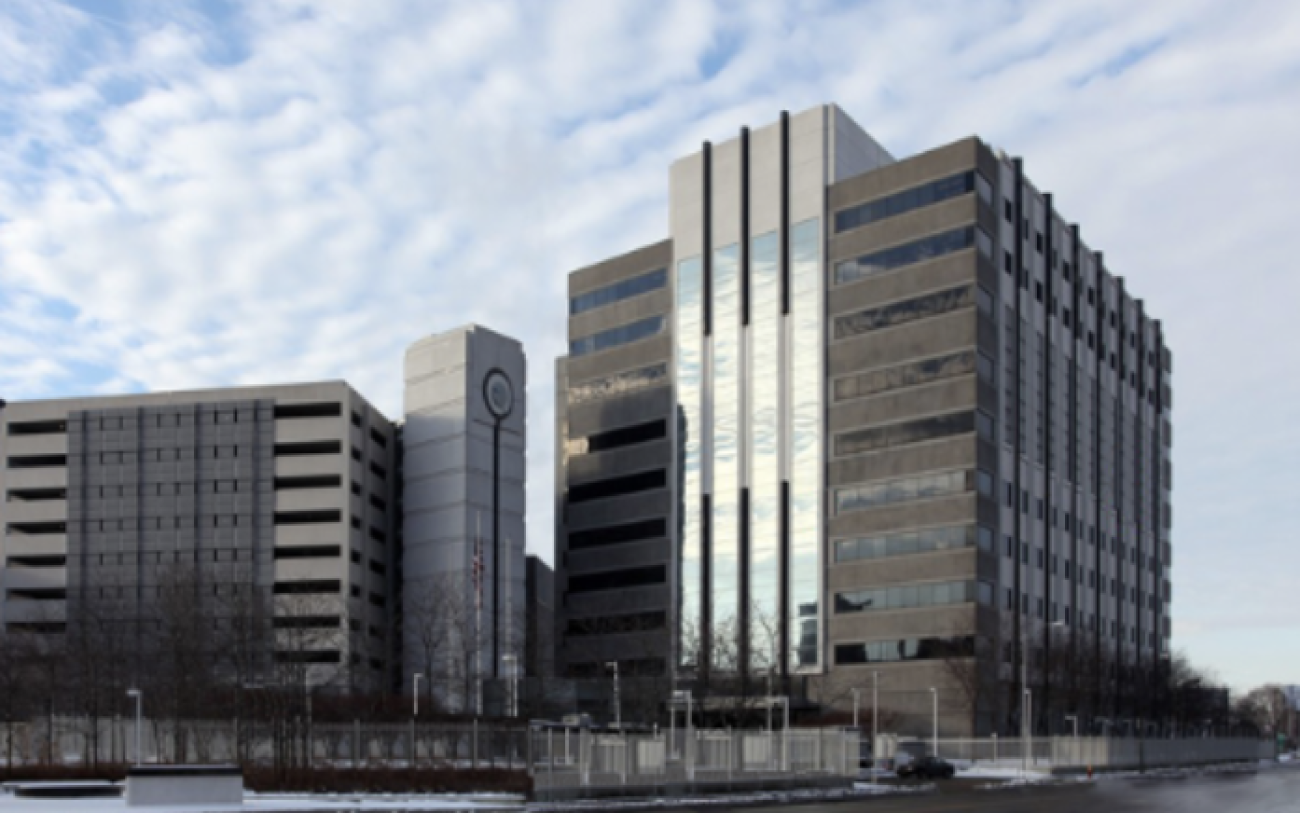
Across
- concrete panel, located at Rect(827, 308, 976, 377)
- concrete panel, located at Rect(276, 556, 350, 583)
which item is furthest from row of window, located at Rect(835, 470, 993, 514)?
concrete panel, located at Rect(276, 556, 350, 583)

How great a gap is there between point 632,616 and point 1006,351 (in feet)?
142

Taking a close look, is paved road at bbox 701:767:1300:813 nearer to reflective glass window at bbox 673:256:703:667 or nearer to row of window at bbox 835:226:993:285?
row of window at bbox 835:226:993:285

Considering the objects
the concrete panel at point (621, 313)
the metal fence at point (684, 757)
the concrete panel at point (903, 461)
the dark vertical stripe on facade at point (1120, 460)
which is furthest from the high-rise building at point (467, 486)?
the metal fence at point (684, 757)

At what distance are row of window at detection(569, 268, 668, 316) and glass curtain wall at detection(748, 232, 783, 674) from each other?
12.1 meters

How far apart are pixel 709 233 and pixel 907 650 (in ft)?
139

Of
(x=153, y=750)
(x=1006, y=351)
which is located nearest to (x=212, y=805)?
(x=153, y=750)

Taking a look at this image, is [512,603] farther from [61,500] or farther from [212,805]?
[212,805]

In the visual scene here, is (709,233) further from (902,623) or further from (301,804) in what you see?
(301,804)

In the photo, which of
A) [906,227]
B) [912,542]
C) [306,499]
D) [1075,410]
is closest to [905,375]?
[906,227]

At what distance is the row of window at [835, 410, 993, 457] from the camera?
11500cm

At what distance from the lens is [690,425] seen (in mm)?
136625

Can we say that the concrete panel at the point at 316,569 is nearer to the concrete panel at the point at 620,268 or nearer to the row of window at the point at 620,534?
the row of window at the point at 620,534

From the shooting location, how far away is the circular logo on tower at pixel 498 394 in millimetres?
141250

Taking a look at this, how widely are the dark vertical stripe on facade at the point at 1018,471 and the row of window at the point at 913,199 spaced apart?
6857mm
